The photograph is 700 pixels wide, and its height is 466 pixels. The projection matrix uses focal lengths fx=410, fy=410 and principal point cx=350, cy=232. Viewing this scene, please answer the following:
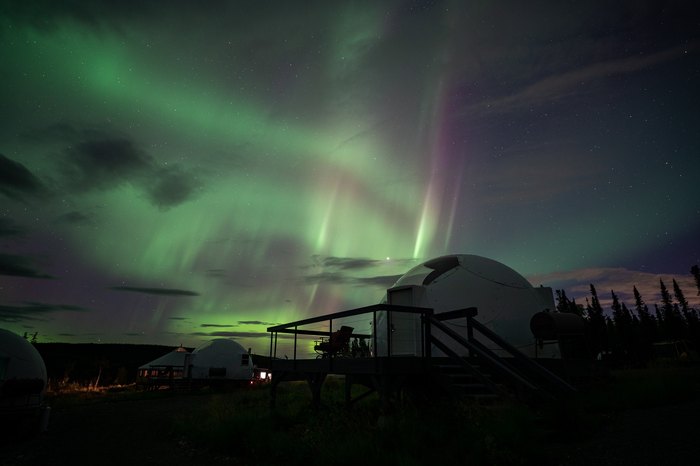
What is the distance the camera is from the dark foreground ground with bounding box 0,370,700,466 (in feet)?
16.9

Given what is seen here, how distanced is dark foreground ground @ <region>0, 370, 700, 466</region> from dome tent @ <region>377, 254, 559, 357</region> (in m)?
4.86

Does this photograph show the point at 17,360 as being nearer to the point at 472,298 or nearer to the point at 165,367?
the point at 472,298

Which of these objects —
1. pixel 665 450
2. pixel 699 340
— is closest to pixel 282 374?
pixel 665 450

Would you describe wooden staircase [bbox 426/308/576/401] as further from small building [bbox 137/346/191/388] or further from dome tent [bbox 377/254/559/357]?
small building [bbox 137/346/191/388]

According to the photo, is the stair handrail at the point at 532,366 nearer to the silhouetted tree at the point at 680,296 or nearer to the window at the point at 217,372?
the window at the point at 217,372

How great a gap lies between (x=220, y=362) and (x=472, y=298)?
31768 mm

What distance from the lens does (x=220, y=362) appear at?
38.7m

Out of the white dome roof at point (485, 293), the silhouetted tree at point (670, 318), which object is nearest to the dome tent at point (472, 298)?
the white dome roof at point (485, 293)

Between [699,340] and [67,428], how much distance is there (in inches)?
2795

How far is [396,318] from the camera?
13.9 metres

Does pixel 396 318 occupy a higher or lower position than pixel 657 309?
lower

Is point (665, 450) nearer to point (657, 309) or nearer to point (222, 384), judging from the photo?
point (222, 384)

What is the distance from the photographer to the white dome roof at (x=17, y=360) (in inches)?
543

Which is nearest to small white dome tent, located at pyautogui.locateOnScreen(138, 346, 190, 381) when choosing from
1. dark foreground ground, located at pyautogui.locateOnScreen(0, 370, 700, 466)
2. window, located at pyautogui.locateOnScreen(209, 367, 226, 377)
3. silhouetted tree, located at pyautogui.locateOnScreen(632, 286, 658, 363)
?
window, located at pyautogui.locateOnScreen(209, 367, 226, 377)
